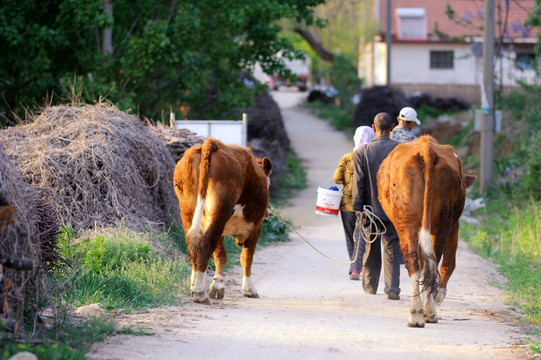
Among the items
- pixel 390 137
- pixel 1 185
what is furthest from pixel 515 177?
pixel 1 185

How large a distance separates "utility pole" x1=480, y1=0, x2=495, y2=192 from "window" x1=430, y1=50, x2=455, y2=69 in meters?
24.1

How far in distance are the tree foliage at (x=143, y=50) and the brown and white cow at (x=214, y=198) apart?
28.1 ft

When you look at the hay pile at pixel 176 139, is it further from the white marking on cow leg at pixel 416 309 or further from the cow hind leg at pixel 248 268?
the white marking on cow leg at pixel 416 309

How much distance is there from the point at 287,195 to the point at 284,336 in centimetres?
1414

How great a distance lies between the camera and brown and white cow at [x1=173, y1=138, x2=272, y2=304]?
8.22 meters

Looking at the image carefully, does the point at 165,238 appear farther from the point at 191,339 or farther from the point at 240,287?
the point at 191,339

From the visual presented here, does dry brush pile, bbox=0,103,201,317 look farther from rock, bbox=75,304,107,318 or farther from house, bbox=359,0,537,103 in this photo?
house, bbox=359,0,537,103

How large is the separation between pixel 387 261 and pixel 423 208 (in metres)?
1.81

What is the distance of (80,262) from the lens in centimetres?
870

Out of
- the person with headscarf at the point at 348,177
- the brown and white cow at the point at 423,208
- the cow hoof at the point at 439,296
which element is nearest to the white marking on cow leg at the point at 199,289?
the brown and white cow at the point at 423,208

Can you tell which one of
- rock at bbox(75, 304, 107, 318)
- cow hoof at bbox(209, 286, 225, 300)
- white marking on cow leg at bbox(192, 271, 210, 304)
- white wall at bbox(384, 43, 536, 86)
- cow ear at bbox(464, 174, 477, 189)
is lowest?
cow hoof at bbox(209, 286, 225, 300)

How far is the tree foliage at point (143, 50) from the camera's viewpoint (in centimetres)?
1811

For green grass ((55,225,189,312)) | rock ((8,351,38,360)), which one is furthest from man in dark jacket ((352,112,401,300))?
rock ((8,351,38,360))

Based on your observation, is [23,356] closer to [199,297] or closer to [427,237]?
[199,297]
